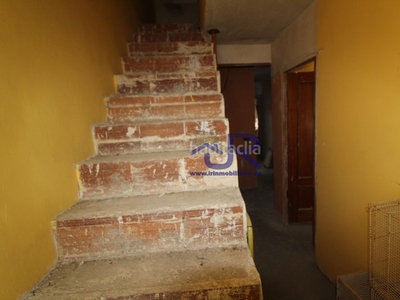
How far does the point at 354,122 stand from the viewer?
1729 millimetres

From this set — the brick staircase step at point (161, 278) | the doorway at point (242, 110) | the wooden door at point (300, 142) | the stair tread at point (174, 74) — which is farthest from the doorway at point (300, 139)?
the brick staircase step at point (161, 278)

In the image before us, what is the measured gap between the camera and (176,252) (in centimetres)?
122

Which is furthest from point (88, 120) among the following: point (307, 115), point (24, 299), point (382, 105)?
point (307, 115)

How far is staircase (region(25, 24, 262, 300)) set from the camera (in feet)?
3.23

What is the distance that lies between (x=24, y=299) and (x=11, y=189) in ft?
1.46

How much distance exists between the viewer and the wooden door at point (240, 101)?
5.07 m

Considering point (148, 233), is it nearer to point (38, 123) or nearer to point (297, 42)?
point (38, 123)

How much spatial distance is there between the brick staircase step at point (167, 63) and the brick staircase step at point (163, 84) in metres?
0.25

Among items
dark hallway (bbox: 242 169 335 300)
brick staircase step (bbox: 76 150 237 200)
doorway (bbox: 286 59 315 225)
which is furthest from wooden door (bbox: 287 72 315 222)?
brick staircase step (bbox: 76 150 237 200)

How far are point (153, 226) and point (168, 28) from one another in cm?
315

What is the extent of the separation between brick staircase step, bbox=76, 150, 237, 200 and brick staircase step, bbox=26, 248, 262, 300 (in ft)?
1.33

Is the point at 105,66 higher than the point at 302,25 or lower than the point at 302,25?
lower

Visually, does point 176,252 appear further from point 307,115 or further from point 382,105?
point 307,115

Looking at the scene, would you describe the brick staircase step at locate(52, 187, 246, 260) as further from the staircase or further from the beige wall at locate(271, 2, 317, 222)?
the beige wall at locate(271, 2, 317, 222)
